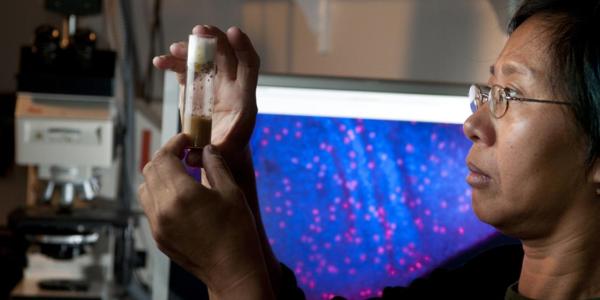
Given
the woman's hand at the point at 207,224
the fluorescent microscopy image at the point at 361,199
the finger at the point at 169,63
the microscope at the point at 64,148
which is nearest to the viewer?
the woman's hand at the point at 207,224

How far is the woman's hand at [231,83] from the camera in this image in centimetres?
119

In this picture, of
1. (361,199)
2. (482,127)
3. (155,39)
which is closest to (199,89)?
(482,127)

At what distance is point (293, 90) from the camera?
154 cm

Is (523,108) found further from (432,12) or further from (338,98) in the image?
(432,12)

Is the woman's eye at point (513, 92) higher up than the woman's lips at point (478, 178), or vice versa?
the woman's eye at point (513, 92)

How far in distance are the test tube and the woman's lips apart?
0.31 metres

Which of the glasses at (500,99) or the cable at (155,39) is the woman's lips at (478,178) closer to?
the glasses at (500,99)

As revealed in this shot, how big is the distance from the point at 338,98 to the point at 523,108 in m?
0.52

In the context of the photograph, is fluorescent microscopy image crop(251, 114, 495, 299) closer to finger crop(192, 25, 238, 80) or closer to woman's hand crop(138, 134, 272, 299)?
finger crop(192, 25, 238, 80)

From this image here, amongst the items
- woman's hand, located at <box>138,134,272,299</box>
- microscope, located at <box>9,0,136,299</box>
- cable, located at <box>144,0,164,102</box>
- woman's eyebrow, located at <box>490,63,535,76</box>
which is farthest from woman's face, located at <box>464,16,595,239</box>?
cable, located at <box>144,0,164,102</box>

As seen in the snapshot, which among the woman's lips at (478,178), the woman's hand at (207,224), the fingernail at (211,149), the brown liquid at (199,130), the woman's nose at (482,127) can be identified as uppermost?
the woman's nose at (482,127)

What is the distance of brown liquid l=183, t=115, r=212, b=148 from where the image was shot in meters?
1.09

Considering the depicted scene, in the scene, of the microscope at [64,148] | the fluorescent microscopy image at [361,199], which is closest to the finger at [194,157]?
the fluorescent microscopy image at [361,199]

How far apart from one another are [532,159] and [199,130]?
14.7 inches
